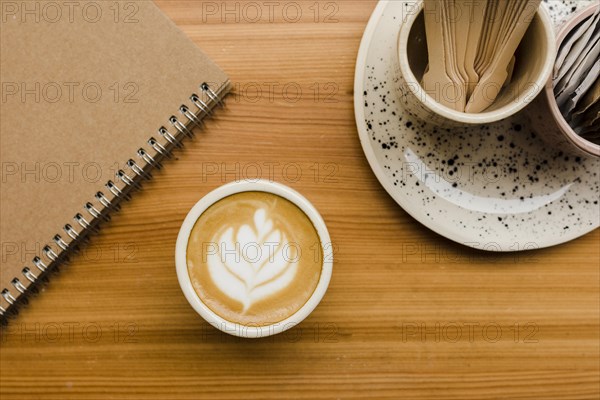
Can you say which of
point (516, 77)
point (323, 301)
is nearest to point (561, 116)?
point (516, 77)

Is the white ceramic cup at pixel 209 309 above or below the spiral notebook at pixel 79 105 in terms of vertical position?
below

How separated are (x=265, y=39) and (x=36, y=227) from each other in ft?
1.11

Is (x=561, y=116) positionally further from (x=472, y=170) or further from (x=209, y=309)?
(x=209, y=309)

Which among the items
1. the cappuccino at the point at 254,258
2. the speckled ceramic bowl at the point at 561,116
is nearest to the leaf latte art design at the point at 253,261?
the cappuccino at the point at 254,258

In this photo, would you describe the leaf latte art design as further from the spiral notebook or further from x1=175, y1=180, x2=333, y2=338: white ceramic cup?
the spiral notebook

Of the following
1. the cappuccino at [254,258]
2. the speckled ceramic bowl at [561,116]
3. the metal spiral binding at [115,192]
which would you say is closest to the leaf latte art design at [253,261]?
the cappuccino at [254,258]

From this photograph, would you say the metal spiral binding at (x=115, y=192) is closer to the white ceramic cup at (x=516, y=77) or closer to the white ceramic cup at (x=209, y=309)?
the white ceramic cup at (x=209, y=309)

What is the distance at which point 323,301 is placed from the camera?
24.9 inches

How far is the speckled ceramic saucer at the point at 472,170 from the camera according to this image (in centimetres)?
59

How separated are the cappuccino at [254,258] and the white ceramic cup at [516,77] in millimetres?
169

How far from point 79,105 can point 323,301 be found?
0.36 m

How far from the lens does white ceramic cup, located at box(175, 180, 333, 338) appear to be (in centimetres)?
55

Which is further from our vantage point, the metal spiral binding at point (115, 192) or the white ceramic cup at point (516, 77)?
the metal spiral binding at point (115, 192)

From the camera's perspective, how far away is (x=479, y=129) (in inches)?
23.7
